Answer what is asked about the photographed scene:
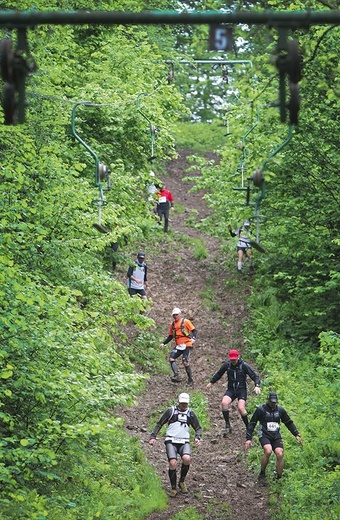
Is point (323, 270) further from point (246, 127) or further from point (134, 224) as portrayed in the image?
point (134, 224)

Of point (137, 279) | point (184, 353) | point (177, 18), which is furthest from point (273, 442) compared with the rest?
point (177, 18)

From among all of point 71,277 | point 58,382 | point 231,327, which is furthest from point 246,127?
point 58,382

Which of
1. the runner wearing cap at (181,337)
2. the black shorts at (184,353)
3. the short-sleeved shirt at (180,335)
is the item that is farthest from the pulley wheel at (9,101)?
the black shorts at (184,353)

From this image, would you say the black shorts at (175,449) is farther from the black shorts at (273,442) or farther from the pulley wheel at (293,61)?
the pulley wheel at (293,61)

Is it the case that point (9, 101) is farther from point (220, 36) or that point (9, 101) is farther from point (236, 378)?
point (236, 378)

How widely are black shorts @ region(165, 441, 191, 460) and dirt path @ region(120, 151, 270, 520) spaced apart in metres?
0.81

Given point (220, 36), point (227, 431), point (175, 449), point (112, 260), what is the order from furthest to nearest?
point (112, 260), point (227, 431), point (175, 449), point (220, 36)

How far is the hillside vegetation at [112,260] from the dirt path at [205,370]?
0.57m

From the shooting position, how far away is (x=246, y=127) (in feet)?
77.1

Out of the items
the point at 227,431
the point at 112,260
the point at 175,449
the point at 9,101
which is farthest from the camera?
the point at 112,260

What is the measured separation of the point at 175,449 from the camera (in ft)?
53.9

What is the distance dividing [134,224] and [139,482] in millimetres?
6550

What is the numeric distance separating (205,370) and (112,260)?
3915 millimetres

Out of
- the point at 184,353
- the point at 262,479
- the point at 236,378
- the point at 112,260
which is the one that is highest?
the point at 112,260
